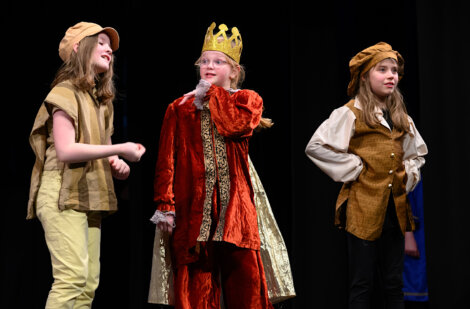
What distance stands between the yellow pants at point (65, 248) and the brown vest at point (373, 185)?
4.04ft

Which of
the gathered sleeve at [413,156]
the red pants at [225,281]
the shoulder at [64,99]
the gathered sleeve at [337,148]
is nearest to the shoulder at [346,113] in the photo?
the gathered sleeve at [337,148]

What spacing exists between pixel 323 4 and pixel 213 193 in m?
1.82

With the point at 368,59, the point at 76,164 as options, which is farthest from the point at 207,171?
the point at 368,59

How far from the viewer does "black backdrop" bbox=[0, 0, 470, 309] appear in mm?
3416

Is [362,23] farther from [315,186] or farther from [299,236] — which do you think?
[299,236]

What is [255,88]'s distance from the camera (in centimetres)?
391

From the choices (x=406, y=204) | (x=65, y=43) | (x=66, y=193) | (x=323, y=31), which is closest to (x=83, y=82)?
(x=65, y=43)

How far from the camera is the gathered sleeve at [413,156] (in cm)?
299

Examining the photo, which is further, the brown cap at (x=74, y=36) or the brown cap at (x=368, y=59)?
the brown cap at (x=368, y=59)

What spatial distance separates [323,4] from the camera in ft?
12.9

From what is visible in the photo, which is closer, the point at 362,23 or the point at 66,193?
the point at 66,193

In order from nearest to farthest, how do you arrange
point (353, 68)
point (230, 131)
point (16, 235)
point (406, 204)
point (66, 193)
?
1. point (66, 193)
2. point (230, 131)
3. point (406, 204)
4. point (353, 68)
5. point (16, 235)

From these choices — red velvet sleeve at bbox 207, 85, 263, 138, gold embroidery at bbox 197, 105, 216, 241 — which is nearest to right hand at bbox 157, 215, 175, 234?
gold embroidery at bbox 197, 105, 216, 241

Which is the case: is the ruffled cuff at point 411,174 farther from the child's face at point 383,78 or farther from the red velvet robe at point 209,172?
the red velvet robe at point 209,172
